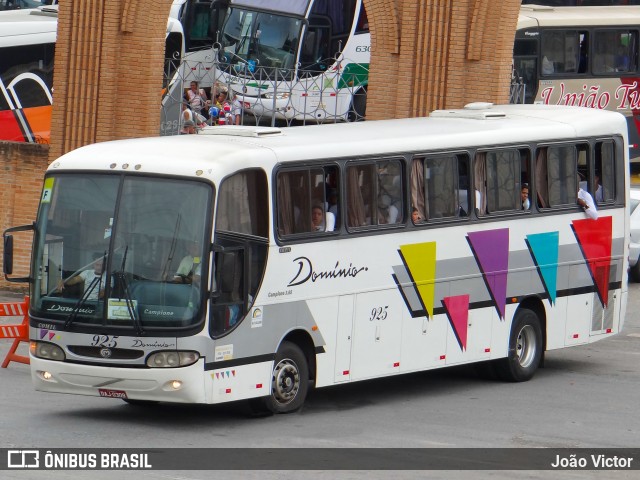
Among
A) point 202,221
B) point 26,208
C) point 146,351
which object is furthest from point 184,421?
point 26,208

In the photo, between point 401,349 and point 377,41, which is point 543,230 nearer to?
point 401,349

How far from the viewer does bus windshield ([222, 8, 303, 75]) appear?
34031 millimetres

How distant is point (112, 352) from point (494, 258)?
16.9 ft

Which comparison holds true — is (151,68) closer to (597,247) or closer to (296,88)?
(597,247)

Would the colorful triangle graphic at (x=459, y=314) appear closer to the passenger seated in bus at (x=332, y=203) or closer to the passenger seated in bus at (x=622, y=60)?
the passenger seated in bus at (x=332, y=203)

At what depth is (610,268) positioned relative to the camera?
18.0 metres

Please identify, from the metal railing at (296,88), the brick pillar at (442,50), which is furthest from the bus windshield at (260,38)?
the brick pillar at (442,50)

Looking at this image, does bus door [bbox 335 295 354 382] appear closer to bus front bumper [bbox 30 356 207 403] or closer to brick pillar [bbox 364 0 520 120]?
bus front bumper [bbox 30 356 207 403]

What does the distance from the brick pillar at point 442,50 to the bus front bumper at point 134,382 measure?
29.9 ft

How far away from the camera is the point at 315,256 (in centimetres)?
1416

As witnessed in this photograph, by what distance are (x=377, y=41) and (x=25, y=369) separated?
25.1 feet

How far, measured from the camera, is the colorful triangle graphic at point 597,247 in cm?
1750

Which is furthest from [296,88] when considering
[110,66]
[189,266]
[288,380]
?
[189,266]

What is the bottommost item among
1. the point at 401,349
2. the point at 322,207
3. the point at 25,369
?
the point at 25,369
